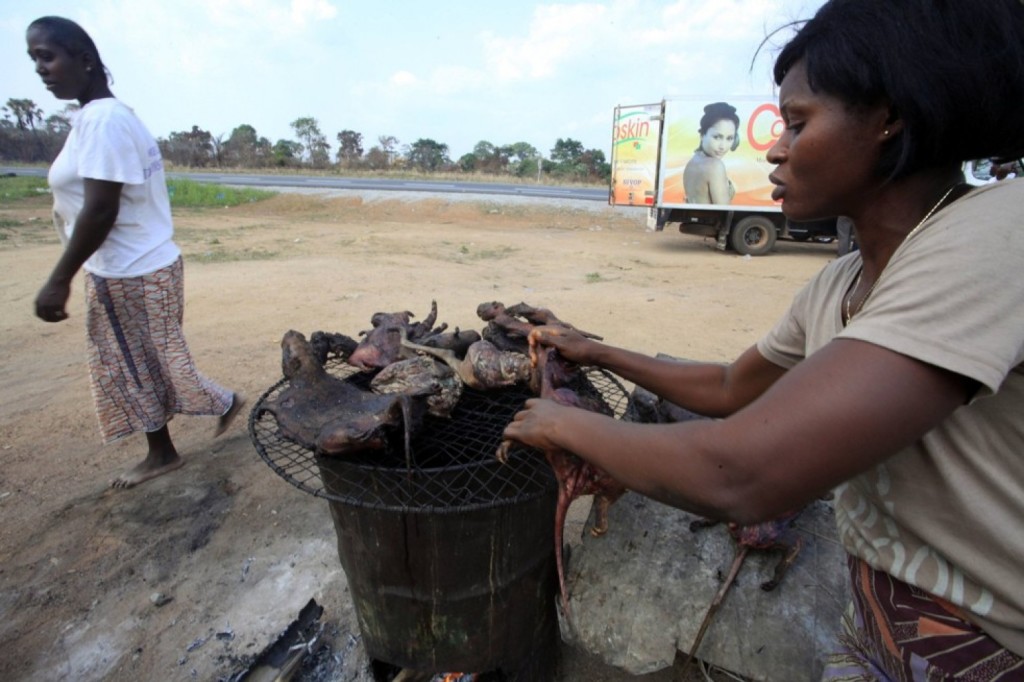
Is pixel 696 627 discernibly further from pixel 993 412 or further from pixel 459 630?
pixel 993 412

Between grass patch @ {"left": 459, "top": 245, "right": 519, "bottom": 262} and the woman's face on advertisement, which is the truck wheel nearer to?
the woman's face on advertisement

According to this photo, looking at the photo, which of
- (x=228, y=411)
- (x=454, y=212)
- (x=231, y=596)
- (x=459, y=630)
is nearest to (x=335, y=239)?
(x=454, y=212)

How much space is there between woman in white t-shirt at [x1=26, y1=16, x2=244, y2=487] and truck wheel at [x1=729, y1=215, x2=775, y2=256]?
37.7ft

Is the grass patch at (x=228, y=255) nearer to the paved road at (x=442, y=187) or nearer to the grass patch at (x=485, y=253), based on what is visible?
the grass patch at (x=485, y=253)

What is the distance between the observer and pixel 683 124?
1213cm

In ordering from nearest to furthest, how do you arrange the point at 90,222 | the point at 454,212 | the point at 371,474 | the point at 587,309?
1. the point at 371,474
2. the point at 90,222
3. the point at 587,309
4. the point at 454,212

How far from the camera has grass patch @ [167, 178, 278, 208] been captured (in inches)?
783

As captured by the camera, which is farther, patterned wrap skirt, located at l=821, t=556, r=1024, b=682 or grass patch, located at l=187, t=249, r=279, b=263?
grass patch, located at l=187, t=249, r=279, b=263

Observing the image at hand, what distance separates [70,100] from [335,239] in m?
10.2

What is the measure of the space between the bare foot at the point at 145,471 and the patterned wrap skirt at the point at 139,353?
240mm

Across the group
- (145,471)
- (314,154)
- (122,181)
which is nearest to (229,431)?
(145,471)

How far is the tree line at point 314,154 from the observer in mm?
39000

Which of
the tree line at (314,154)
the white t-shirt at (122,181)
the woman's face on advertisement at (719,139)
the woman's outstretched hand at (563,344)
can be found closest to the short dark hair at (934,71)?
the woman's outstretched hand at (563,344)

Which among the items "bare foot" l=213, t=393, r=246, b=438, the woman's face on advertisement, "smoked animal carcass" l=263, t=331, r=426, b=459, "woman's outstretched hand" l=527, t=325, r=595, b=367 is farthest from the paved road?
"smoked animal carcass" l=263, t=331, r=426, b=459
